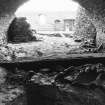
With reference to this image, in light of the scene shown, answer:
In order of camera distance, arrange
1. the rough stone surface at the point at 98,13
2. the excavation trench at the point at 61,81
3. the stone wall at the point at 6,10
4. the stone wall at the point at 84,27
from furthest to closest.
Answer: the stone wall at the point at 84,27
the stone wall at the point at 6,10
the rough stone surface at the point at 98,13
the excavation trench at the point at 61,81

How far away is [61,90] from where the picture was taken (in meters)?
4.34

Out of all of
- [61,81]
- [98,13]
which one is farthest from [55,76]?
[98,13]

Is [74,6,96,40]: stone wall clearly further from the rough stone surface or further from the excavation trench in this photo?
the excavation trench

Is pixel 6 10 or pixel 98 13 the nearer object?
pixel 98 13

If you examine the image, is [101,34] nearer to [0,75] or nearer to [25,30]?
[0,75]

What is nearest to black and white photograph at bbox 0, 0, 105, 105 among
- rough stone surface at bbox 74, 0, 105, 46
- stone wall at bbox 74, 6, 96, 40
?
rough stone surface at bbox 74, 0, 105, 46

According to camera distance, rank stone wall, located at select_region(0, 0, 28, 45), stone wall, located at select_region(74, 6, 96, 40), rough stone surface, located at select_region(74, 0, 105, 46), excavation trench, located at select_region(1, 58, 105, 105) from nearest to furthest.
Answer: excavation trench, located at select_region(1, 58, 105, 105) < rough stone surface, located at select_region(74, 0, 105, 46) < stone wall, located at select_region(0, 0, 28, 45) < stone wall, located at select_region(74, 6, 96, 40)

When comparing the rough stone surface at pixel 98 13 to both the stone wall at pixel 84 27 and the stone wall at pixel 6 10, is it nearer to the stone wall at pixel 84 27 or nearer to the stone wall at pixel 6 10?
the stone wall at pixel 84 27

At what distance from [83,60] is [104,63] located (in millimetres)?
565

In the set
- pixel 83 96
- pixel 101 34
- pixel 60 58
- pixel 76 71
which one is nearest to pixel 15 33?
pixel 101 34

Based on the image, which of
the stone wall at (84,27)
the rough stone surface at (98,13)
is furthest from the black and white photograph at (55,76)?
the stone wall at (84,27)

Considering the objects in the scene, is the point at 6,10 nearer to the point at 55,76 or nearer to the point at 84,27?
the point at 55,76

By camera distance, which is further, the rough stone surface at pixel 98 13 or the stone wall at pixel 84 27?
the stone wall at pixel 84 27

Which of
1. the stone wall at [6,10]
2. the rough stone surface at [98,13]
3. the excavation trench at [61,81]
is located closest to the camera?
the excavation trench at [61,81]
